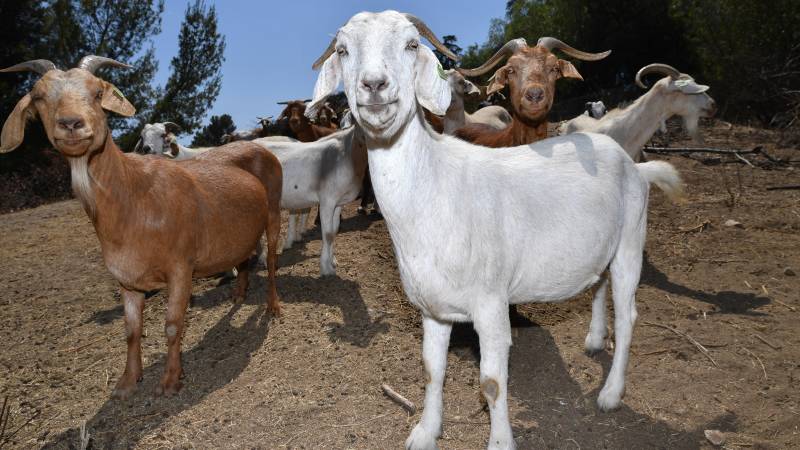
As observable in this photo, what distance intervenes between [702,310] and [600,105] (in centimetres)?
679

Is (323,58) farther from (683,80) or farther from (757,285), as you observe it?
(683,80)

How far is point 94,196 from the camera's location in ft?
13.2

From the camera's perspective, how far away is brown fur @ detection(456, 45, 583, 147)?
4477mm

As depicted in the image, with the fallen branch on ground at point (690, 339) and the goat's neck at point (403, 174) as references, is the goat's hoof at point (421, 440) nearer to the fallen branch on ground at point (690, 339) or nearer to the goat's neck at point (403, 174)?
the goat's neck at point (403, 174)

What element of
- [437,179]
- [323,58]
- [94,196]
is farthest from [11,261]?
[437,179]

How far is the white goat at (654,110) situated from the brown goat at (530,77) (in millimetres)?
2691

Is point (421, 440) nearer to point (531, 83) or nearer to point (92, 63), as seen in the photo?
point (531, 83)

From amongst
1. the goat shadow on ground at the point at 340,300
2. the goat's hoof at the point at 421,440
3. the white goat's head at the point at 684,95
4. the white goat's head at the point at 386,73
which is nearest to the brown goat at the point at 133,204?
the goat shadow on ground at the point at 340,300

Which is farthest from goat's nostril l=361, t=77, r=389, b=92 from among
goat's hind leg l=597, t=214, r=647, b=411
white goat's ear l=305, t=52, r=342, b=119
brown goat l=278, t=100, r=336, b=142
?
brown goat l=278, t=100, r=336, b=142

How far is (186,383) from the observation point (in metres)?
4.56

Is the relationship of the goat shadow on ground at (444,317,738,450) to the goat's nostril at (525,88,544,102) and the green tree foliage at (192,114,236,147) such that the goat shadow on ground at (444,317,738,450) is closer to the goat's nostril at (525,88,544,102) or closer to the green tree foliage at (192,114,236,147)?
the goat's nostril at (525,88,544,102)

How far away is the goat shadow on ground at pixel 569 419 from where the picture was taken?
3.66 m

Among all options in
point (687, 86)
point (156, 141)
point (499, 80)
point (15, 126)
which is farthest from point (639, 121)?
point (156, 141)

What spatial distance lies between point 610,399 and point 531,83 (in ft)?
7.70
